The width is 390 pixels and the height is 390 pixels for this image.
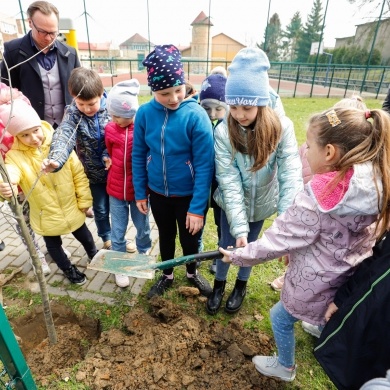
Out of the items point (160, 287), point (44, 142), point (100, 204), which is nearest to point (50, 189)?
point (44, 142)

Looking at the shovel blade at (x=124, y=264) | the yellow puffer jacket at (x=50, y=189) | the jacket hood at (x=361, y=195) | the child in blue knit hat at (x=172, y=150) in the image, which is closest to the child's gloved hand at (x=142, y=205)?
the child in blue knit hat at (x=172, y=150)

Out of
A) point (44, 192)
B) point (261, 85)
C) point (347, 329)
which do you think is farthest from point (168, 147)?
point (347, 329)

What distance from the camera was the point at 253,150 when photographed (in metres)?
1.80

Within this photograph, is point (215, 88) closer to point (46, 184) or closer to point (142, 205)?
point (142, 205)

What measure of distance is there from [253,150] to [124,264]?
1213 millimetres

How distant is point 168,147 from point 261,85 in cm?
68

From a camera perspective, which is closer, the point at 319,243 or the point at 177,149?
the point at 319,243

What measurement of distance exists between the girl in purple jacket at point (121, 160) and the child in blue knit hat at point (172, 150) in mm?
138

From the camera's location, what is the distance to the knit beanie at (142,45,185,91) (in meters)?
1.81

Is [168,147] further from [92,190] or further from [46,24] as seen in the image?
[46,24]

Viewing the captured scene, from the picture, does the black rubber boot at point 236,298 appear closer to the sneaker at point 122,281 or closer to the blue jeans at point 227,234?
the blue jeans at point 227,234

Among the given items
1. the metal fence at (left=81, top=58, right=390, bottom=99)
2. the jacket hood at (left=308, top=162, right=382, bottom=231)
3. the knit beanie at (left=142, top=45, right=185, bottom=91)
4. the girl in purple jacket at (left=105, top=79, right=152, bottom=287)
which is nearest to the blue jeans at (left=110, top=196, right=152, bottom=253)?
the girl in purple jacket at (left=105, top=79, right=152, bottom=287)

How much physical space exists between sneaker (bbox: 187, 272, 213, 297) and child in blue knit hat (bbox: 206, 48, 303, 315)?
2.57ft

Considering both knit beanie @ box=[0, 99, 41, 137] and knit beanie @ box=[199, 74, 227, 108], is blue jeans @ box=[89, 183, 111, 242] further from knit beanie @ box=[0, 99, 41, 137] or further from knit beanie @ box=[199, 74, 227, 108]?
knit beanie @ box=[199, 74, 227, 108]
